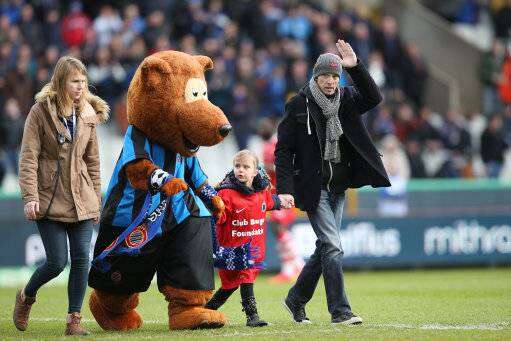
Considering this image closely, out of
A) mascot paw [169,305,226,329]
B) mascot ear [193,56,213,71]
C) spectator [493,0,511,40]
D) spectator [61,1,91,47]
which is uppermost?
spectator [493,0,511,40]

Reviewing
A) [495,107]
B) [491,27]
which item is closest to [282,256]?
Answer: [495,107]

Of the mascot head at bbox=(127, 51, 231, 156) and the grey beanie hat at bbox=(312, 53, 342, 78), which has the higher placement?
the grey beanie hat at bbox=(312, 53, 342, 78)

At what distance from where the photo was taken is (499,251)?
61.8ft

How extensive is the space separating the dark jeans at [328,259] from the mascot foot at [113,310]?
1.45 m

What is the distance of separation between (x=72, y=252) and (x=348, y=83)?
11771 mm

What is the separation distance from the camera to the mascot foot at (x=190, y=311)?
8883 millimetres

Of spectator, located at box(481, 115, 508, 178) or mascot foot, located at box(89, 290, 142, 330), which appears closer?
mascot foot, located at box(89, 290, 142, 330)

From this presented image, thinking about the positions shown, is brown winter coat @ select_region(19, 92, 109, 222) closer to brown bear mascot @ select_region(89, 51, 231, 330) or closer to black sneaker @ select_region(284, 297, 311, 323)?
brown bear mascot @ select_region(89, 51, 231, 330)

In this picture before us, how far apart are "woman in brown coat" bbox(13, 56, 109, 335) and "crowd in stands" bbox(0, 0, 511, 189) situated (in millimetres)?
9403

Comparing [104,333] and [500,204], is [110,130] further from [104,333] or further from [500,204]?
[104,333]

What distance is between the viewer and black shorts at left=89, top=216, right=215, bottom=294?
29.4ft

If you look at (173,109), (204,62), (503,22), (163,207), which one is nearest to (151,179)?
(163,207)

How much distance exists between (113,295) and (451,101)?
17747 mm

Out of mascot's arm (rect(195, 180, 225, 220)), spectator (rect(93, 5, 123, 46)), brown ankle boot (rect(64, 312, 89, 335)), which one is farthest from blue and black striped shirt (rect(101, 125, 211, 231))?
spectator (rect(93, 5, 123, 46))
